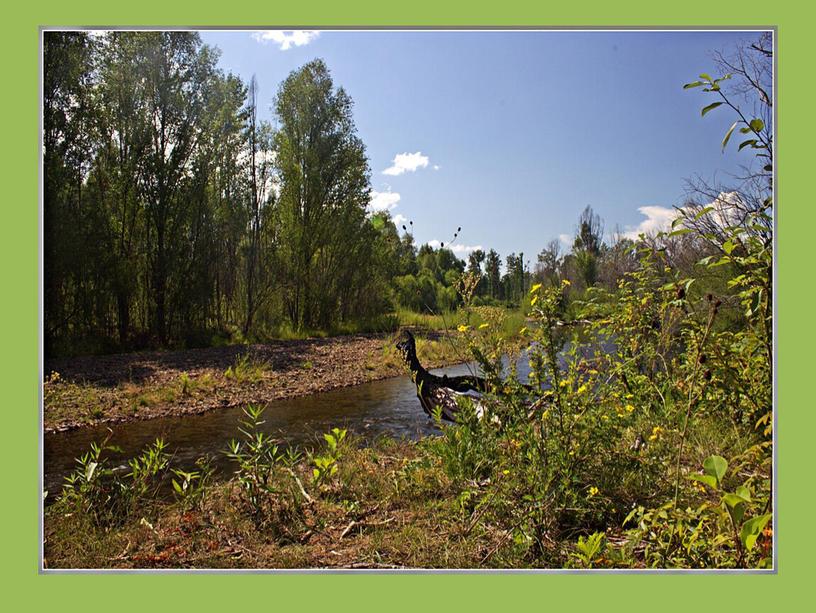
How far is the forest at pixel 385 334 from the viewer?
243 cm

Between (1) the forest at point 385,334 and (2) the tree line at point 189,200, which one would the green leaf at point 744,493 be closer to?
(1) the forest at point 385,334

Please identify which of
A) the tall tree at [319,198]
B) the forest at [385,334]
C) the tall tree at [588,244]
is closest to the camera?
the forest at [385,334]

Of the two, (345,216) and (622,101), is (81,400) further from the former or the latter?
(622,101)

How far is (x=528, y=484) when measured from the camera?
8.10ft

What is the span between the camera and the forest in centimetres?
243

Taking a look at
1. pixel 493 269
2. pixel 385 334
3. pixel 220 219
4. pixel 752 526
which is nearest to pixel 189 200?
pixel 220 219

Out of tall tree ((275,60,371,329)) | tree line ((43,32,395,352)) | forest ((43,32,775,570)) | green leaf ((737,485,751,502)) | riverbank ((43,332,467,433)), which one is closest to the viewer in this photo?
green leaf ((737,485,751,502))

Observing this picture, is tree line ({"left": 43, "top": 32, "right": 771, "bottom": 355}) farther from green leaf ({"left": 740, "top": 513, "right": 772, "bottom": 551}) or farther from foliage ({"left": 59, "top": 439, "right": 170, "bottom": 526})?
green leaf ({"left": 740, "top": 513, "right": 772, "bottom": 551})

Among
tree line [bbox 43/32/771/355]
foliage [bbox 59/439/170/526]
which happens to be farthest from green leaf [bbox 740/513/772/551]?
foliage [bbox 59/439/170/526]

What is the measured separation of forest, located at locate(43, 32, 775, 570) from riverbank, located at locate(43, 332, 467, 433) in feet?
0.17

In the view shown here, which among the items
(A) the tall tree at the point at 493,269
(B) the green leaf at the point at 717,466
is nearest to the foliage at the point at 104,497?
(A) the tall tree at the point at 493,269

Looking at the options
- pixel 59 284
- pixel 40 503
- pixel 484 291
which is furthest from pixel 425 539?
pixel 59 284

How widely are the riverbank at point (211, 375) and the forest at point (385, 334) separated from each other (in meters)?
0.05

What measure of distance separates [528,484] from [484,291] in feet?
4.06
